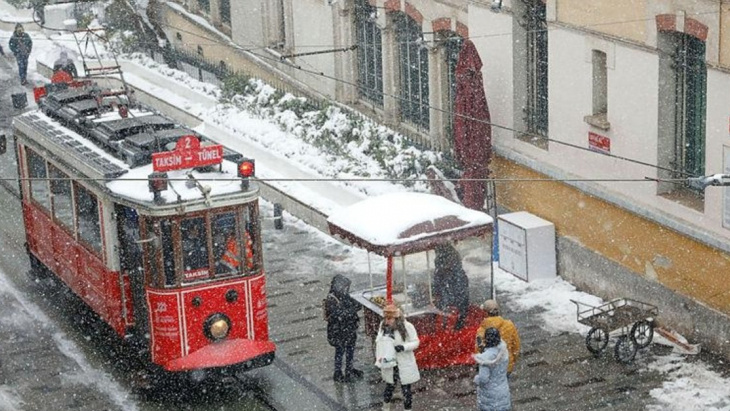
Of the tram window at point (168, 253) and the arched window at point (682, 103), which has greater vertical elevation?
the arched window at point (682, 103)

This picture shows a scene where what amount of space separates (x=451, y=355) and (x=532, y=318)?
6.92 ft

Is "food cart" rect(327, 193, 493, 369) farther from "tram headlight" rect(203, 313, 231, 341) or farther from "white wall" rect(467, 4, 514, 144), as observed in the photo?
"white wall" rect(467, 4, 514, 144)

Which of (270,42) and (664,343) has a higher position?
(270,42)

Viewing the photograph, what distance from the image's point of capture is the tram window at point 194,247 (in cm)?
1719

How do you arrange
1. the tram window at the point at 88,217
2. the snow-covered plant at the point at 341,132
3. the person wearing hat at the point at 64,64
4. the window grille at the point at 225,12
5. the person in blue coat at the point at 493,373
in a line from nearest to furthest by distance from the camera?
the person in blue coat at the point at 493,373, the tram window at the point at 88,217, the snow-covered plant at the point at 341,132, the person wearing hat at the point at 64,64, the window grille at the point at 225,12

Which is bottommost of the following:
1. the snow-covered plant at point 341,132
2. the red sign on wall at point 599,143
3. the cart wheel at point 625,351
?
the cart wheel at point 625,351

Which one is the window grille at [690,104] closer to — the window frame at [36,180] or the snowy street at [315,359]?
the snowy street at [315,359]

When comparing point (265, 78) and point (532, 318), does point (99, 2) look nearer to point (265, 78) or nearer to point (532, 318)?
point (265, 78)

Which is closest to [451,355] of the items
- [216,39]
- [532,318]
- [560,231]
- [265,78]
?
[532,318]

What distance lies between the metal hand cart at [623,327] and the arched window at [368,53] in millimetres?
9305

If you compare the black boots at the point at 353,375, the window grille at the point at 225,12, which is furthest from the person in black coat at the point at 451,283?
the window grille at the point at 225,12

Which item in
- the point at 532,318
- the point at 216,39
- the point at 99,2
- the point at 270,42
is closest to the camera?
the point at 532,318

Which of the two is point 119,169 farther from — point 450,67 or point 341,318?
point 450,67

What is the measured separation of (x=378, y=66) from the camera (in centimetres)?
2727
